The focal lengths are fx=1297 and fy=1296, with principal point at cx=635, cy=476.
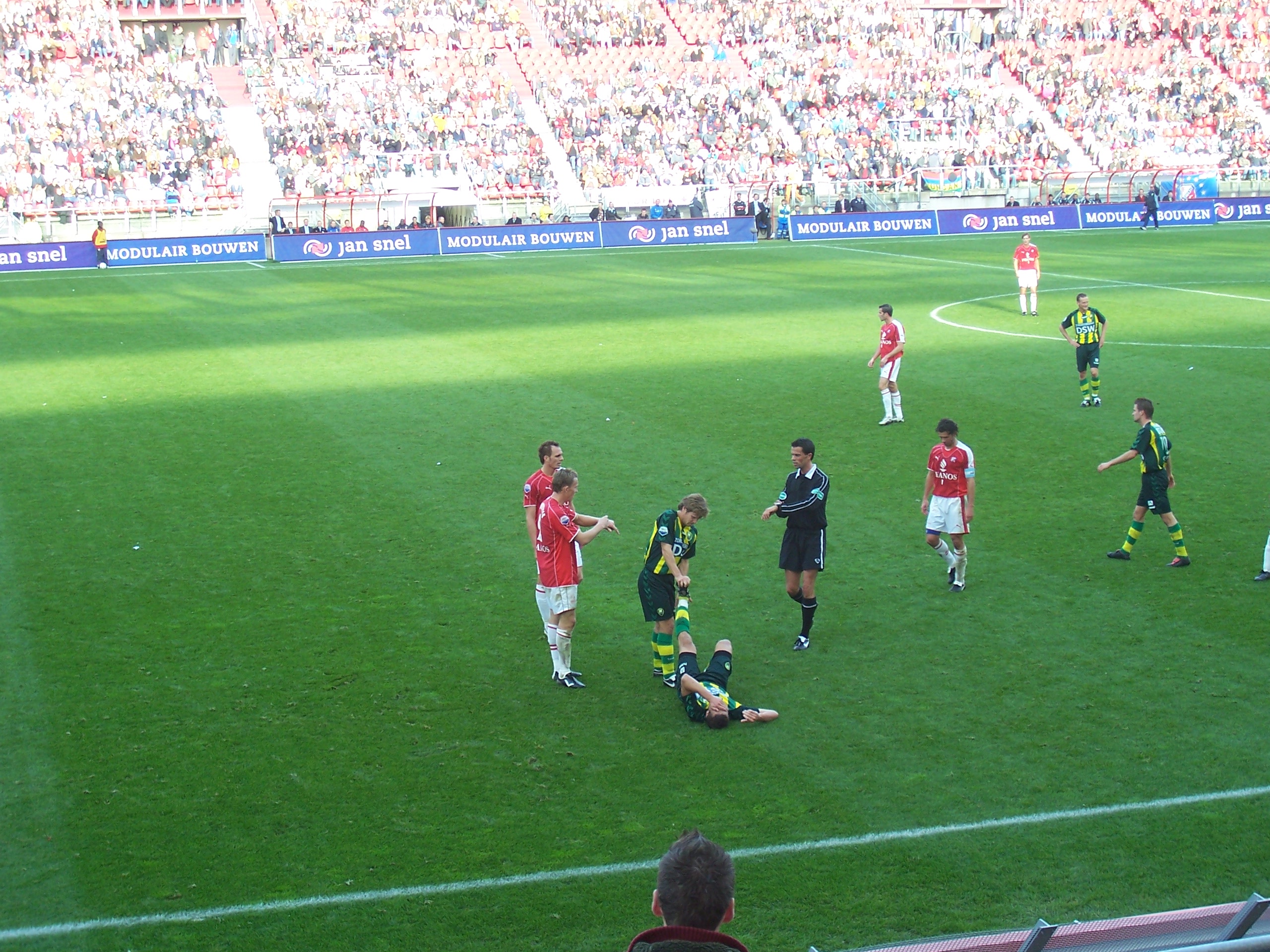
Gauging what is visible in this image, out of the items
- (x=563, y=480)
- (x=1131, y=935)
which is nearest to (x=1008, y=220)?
(x=563, y=480)

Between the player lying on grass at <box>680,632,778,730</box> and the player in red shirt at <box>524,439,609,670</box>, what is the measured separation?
1.09m

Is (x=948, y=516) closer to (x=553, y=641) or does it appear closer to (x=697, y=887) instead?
(x=553, y=641)

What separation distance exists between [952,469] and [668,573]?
11.1 feet

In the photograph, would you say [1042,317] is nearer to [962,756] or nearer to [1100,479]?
[1100,479]

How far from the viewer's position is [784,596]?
12055mm

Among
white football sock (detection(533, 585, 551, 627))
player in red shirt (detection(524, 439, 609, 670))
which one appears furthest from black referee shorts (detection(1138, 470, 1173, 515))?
white football sock (detection(533, 585, 551, 627))

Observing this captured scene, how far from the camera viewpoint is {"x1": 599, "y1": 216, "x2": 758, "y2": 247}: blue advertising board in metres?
48.5

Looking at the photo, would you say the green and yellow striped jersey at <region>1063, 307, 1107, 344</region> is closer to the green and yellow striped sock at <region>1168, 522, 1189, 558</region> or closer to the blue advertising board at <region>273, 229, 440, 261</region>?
the green and yellow striped sock at <region>1168, 522, 1189, 558</region>

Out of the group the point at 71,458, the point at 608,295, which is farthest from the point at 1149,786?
the point at 608,295

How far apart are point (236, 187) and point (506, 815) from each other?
1911 inches

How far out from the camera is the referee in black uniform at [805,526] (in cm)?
1069

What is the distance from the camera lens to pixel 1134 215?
51.6m

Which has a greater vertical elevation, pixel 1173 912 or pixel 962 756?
pixel 1173 912

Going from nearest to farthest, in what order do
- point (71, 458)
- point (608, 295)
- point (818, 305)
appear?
1. point (71, 458)
2. point (818, 305)
3. point (608, 295)
